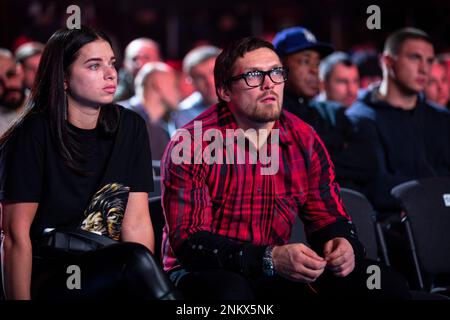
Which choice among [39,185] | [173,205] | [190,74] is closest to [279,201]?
[173,205]

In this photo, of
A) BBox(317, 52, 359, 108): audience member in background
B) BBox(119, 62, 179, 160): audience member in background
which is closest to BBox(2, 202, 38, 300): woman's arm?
BBox(119, 62, 179, 160): audience member in background

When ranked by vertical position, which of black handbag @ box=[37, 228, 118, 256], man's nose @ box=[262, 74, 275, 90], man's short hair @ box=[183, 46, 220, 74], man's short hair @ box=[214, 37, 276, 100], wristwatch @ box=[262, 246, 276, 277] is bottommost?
wristwatch @ box=[262, 246, 276, 277]

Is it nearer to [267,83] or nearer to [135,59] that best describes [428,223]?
[267,83]

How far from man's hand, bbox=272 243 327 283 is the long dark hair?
2.61 feet

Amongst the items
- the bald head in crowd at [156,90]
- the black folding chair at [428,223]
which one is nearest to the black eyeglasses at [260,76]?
the black folding chair at [428,223]

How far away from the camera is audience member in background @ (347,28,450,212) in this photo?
4.41 meters

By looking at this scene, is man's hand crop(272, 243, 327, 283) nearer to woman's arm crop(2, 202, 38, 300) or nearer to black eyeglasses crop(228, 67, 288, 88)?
black eyeglasses crop(228, 67, 288, 88)

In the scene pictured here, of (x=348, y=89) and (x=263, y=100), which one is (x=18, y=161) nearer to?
(x=263, y=100)

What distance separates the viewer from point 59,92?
2760 millimetres

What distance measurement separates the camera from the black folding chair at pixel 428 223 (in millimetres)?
3408

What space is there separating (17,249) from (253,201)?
90 centimetres

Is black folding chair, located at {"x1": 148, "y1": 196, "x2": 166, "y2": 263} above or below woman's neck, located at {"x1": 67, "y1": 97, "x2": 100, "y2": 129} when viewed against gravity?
below

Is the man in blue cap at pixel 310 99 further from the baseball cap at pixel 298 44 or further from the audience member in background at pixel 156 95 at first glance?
the audience member in background at pixel 156 95

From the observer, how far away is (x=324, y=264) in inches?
101
